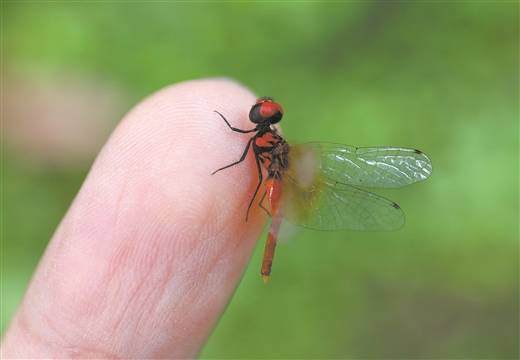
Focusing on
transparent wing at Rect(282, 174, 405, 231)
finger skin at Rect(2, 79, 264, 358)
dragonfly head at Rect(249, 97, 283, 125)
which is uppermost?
dragonfly head at Rect(249, 97, 283, 125)

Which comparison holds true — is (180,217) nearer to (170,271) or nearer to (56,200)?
(170,271)

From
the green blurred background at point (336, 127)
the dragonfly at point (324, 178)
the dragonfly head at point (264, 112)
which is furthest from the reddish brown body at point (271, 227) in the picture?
the green blurred background at point (336, 127)

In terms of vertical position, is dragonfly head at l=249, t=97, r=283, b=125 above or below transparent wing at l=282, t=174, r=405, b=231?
above

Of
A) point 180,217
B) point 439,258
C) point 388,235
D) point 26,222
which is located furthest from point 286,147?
point 26,222

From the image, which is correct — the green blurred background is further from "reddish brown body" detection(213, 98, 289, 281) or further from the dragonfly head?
the dragonfly head

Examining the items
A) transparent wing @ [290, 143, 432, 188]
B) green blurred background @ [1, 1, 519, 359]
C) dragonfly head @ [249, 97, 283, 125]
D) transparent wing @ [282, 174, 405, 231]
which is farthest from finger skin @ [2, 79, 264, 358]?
green blurred background @ [1, 1, 519, 359]

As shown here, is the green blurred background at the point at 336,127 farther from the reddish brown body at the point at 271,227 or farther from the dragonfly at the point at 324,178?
the dragonfly at the point at 324,178

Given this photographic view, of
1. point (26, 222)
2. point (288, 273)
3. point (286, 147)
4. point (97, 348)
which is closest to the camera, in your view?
point (97, 348)
